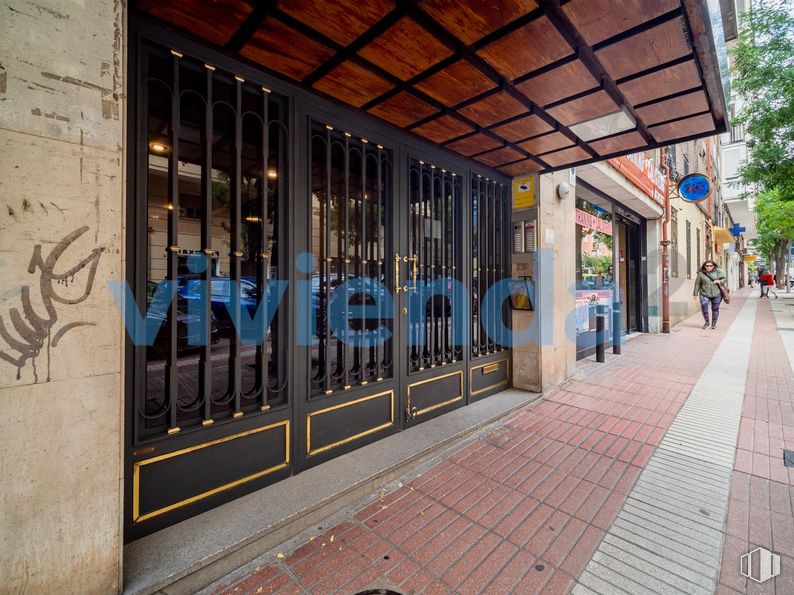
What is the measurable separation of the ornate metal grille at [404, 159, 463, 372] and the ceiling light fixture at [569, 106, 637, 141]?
53.7 inches

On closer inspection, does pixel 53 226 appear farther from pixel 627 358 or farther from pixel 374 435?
pixel 627 358

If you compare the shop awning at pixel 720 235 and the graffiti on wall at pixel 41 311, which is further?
the shop awning at pixel 720 235

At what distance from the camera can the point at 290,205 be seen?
2812mm

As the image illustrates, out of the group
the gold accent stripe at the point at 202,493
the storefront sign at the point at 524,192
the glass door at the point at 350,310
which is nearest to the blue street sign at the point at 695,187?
the storefront sign at the point at 524,192

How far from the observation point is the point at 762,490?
2.81 meters

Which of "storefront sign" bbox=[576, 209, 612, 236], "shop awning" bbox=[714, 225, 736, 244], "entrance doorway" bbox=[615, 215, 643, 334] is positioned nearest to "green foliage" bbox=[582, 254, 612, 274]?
"entrance doorway" bbox=[615, 215, 643, 334]

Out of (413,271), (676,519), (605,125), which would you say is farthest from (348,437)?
(605,125)

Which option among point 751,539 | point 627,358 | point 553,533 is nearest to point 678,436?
point 751,539

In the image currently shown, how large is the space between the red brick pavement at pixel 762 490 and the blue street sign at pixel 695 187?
566cm

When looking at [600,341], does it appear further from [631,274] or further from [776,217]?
[776,217]

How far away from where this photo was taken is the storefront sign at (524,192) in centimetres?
493

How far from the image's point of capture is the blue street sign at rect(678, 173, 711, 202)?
A: 9.06 metres

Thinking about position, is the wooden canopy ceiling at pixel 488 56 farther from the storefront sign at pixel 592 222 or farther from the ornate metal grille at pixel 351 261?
the storefront sign at pixel 592 222

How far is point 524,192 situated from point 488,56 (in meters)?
2.69
